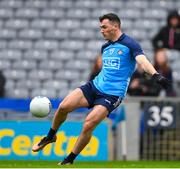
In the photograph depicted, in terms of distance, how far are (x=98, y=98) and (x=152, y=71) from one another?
103cm

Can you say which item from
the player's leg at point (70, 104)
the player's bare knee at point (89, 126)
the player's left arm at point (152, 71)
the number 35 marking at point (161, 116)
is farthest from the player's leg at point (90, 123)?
the number 35 marking at point (161, 116)

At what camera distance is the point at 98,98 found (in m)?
12.1

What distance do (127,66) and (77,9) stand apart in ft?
36.1

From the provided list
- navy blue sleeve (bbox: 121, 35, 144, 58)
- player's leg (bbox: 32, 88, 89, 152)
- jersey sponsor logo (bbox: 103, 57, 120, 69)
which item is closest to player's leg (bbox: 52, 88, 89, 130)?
player's leg (bbox: 32, 88, 89, 152)

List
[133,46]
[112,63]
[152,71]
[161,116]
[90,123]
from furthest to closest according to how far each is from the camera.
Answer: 1. [161,116]
2. [112,63]
3. [133,46]
4. [90,123]
5. [152,71]

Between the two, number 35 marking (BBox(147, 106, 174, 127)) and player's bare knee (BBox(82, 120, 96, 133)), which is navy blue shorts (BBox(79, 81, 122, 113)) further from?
number 35 marking (BBox(147, 106, 174, 127))

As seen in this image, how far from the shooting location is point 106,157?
1627 cm

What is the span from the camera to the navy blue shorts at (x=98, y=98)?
1200 centimetres

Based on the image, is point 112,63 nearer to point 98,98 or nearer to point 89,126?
point 98,98

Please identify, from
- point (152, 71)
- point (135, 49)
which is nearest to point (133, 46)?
point (135, 49)

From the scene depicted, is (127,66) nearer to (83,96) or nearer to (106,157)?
(83,96)

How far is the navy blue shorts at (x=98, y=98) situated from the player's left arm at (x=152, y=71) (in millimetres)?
740

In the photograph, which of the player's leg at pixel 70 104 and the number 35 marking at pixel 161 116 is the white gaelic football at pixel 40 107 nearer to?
the player's leg at pixel 70 104

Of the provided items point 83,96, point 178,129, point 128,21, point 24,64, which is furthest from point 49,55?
point 83,96
